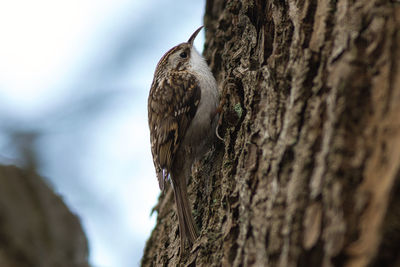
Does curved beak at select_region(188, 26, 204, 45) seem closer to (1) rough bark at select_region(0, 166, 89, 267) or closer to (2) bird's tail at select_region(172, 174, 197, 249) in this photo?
(2) bird's tail at select_region(172, 174, 197, 249)

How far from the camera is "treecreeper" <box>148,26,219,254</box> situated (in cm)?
272

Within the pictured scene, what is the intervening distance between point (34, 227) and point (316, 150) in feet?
4.13

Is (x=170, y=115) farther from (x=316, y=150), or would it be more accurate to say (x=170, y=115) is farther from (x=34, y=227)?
(x=316, y=150)

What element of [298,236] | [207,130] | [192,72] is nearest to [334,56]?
[298,236]

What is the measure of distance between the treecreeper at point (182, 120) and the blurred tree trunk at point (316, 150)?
630mm

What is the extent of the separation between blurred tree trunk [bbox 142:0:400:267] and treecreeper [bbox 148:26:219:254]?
630 millimetres

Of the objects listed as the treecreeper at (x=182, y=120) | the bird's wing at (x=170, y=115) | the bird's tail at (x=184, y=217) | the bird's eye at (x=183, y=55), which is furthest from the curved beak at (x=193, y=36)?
the bird's tail at (x=184, y=217)

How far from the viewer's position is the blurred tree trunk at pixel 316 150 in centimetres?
119

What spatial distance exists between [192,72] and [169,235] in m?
1.11

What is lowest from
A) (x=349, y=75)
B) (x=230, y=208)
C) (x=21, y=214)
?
(x=230, y=208)

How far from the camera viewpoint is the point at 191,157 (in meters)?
2.78

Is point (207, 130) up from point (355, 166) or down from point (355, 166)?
up

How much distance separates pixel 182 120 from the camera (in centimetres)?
288

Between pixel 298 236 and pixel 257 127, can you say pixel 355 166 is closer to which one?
pixel 298 236
